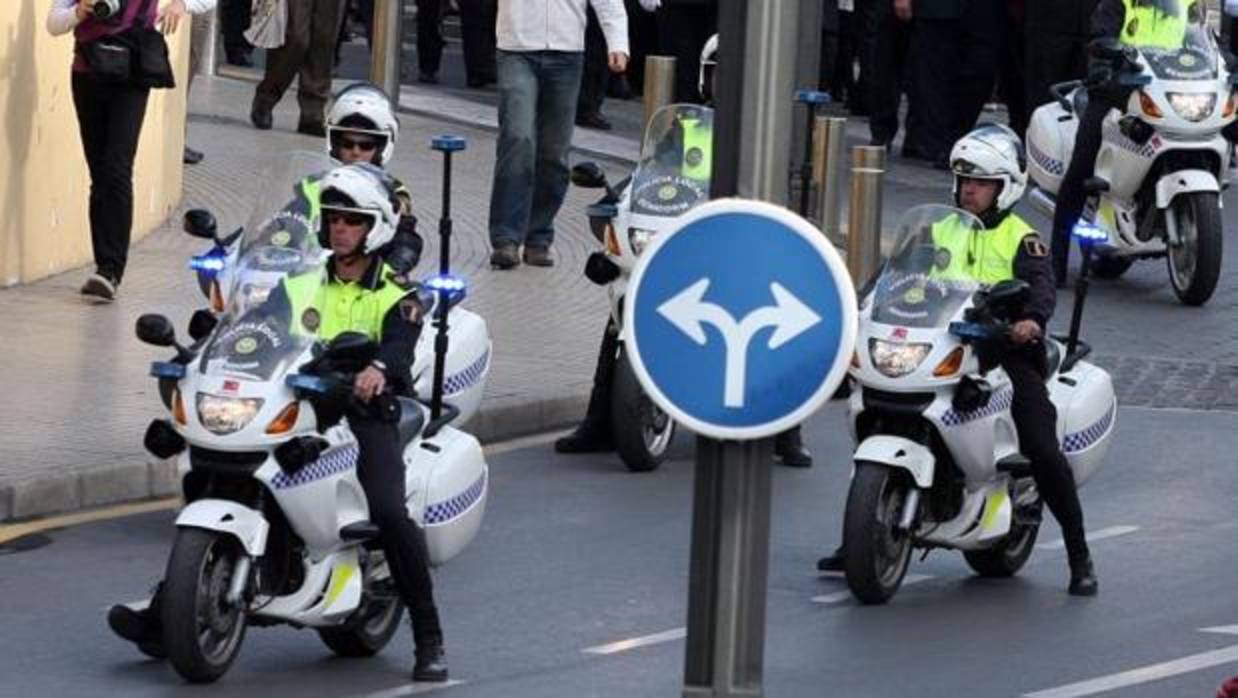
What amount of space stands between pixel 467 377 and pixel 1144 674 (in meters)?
3.31

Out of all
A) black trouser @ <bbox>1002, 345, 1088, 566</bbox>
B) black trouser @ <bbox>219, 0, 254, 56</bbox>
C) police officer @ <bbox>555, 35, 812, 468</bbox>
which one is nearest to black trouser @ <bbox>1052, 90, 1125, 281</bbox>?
police officer @ <bbox>555, 35, 812, 468</bbox>

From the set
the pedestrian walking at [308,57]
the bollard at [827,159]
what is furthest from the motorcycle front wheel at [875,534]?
the pedestrian walking at [308,57]

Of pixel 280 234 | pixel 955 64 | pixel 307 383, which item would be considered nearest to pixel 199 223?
pixel 280 234

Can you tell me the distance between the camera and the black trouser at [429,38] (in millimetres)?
28250

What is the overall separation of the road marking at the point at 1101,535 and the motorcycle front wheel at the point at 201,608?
157 inches

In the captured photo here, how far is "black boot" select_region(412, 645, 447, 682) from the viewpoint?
1034 cm

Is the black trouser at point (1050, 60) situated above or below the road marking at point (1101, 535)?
above

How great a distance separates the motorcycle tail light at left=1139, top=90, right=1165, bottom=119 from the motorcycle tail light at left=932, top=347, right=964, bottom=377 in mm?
6916

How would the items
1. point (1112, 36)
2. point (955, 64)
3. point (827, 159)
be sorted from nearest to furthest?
point (827, 159) → point (1112, 36) → point (955, 64)

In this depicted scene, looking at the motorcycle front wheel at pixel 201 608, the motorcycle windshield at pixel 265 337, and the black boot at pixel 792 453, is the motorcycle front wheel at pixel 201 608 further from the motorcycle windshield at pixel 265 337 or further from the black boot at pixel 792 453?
the black boot at pixel 792 453

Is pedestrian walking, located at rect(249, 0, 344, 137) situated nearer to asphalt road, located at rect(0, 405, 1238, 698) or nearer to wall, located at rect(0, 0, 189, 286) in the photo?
wall, located at rect(0, 0, 189, 286)

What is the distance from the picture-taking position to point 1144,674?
10.7m

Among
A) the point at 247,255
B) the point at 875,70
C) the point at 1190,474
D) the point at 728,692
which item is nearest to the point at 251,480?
the point at 247,255

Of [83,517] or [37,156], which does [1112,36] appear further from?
[83,517]
